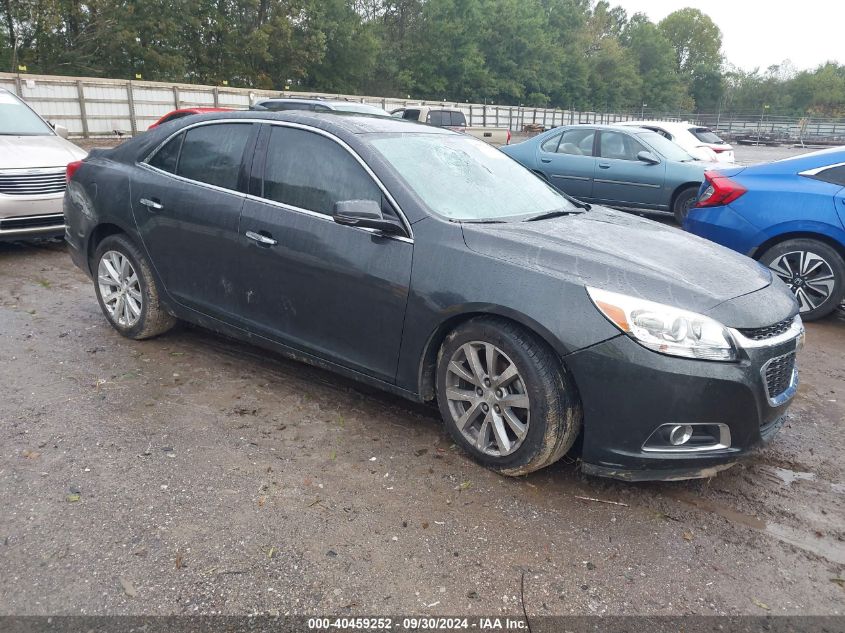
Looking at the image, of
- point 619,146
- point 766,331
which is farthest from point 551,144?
point 766,331

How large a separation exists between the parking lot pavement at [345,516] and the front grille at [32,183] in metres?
3.74

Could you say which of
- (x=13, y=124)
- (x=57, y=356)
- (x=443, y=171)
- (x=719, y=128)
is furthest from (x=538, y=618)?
(x=719, y=128)

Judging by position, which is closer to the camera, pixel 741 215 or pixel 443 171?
pixel 443 171

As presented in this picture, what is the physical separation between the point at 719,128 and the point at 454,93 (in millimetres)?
24507

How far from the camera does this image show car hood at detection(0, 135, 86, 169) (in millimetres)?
7217

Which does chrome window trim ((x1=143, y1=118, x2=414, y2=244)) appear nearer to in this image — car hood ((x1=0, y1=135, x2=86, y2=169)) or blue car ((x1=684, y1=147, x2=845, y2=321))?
car hood ((x1=0, y1=135, x2=86, y2=169))

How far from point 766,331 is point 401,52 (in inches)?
2526

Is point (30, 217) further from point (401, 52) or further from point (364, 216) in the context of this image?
point (401, 52)

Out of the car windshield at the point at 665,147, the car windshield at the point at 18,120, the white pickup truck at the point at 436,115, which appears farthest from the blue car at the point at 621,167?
the white pickup truck at the point at 436,115

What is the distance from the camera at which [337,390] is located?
4.15m

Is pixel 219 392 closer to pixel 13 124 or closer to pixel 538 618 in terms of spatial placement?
pixel 538 618

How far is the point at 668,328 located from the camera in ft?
9.17

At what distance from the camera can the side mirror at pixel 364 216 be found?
10.9 ft

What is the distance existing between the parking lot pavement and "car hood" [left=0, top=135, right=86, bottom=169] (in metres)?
4.07
